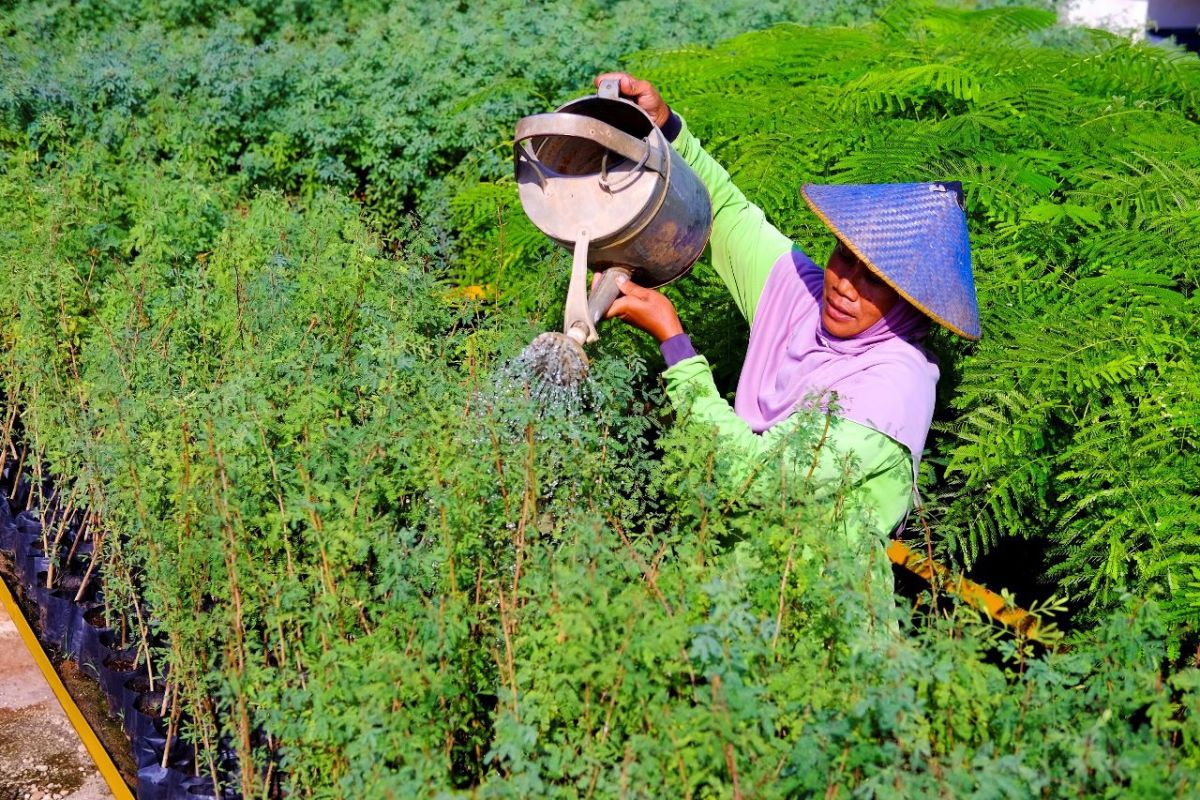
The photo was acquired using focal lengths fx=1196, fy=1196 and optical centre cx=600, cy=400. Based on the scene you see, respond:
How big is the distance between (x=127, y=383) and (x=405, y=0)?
16.5ft

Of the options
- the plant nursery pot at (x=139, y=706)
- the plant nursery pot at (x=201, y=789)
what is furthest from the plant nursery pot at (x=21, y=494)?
the plant nursery pot at (x=201, y=789)

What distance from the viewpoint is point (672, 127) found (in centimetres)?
300

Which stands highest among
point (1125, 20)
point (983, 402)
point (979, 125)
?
point (979, 125)

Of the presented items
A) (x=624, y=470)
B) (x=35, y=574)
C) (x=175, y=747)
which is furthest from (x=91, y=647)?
(x=624, y=470)

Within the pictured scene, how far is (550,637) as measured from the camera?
199 cm

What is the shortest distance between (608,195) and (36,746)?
78.1 inches

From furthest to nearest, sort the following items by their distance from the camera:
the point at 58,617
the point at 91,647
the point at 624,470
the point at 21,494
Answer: the point at 21,494 → the point at 58,617 → the point at 91,647 → the point at 624,470

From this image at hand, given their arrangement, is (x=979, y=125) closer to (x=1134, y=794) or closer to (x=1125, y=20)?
(x=1134, y=794)

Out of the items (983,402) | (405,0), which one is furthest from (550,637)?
(405,0)

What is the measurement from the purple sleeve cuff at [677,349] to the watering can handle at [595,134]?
1.27 ft

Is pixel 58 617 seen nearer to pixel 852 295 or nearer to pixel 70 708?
pixel 70 708

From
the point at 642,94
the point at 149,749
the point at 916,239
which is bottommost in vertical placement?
the point at 149,749

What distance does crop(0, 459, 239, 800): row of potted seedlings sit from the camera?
277 cm

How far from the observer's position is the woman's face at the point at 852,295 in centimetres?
256
